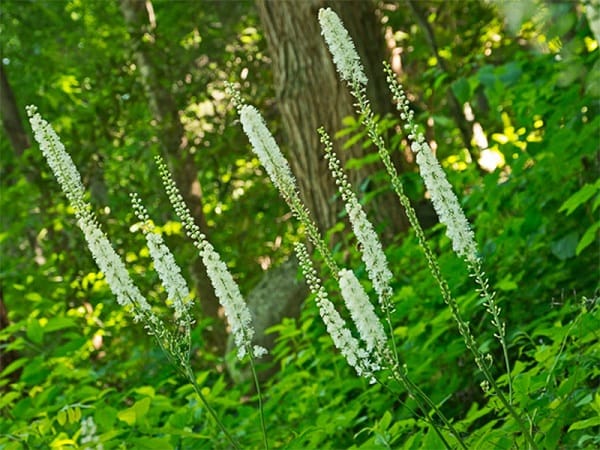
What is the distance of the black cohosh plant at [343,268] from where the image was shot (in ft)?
8.54

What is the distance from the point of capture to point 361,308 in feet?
8.39

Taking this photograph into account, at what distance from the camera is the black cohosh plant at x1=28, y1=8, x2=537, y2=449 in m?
2.60

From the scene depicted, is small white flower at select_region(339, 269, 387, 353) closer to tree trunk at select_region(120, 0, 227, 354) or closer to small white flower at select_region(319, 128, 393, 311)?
small white flower at select_region(319, 128, 393, 311)

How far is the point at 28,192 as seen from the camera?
10.5 m

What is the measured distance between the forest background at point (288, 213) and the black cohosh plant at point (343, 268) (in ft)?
0.89

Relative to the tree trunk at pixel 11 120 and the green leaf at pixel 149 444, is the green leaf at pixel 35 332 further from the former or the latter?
the tree trunk at pixel 11 120

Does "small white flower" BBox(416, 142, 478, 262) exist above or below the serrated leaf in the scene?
above

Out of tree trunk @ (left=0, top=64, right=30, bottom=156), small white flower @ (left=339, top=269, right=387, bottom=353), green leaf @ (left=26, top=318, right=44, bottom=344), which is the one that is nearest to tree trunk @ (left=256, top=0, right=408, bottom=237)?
green leaf @ (left=26, top=318, right=44, bottom=344)

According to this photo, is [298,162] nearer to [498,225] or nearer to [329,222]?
[329,222]

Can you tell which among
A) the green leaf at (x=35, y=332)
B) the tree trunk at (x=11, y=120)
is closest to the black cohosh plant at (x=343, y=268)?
the green leaf at (x=35, y=332)

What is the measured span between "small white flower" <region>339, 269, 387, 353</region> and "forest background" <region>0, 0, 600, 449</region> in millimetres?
476

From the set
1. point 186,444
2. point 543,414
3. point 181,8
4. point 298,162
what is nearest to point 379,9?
point 298,162

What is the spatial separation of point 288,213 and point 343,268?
8.58m

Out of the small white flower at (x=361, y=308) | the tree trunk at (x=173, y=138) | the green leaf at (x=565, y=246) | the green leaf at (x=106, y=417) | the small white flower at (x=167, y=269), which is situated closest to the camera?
the small white flower at (x=361, y=308)
